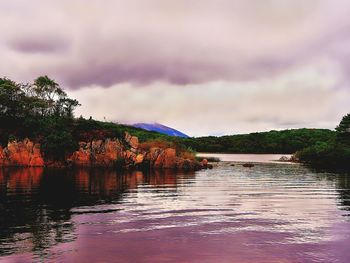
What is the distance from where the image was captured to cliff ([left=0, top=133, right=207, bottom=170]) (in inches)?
3688

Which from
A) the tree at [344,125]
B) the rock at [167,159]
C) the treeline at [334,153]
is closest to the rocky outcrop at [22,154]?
the rock at [167,159]

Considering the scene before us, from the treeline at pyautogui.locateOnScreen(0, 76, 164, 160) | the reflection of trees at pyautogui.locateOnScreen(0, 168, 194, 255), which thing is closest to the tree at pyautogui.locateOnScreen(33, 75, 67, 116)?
the treeline at pyautogui.locateOnScreen(0, 76, 164, 160)

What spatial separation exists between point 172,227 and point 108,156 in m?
71.9

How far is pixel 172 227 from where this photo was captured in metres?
26.5

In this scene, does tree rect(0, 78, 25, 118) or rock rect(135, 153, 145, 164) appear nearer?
rock rect(135, 153, 145, 164)

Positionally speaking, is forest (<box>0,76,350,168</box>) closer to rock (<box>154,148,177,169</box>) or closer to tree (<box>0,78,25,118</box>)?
tree (<box>0,78,25,118</box>)

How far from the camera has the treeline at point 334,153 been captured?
380 feet

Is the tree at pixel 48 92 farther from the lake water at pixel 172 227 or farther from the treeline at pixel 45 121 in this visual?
the lake water at pixel 172 227

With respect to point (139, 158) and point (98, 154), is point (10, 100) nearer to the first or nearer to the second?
point (98, 154)

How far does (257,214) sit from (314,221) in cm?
462

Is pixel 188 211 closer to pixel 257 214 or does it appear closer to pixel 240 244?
pixel 257 214

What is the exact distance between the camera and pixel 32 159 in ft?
320

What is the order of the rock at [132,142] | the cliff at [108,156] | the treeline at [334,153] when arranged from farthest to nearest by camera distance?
the treeline at [334,153] < the rock at [132,142] < the cliff at [108,156]

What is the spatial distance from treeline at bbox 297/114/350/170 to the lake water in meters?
76.7
